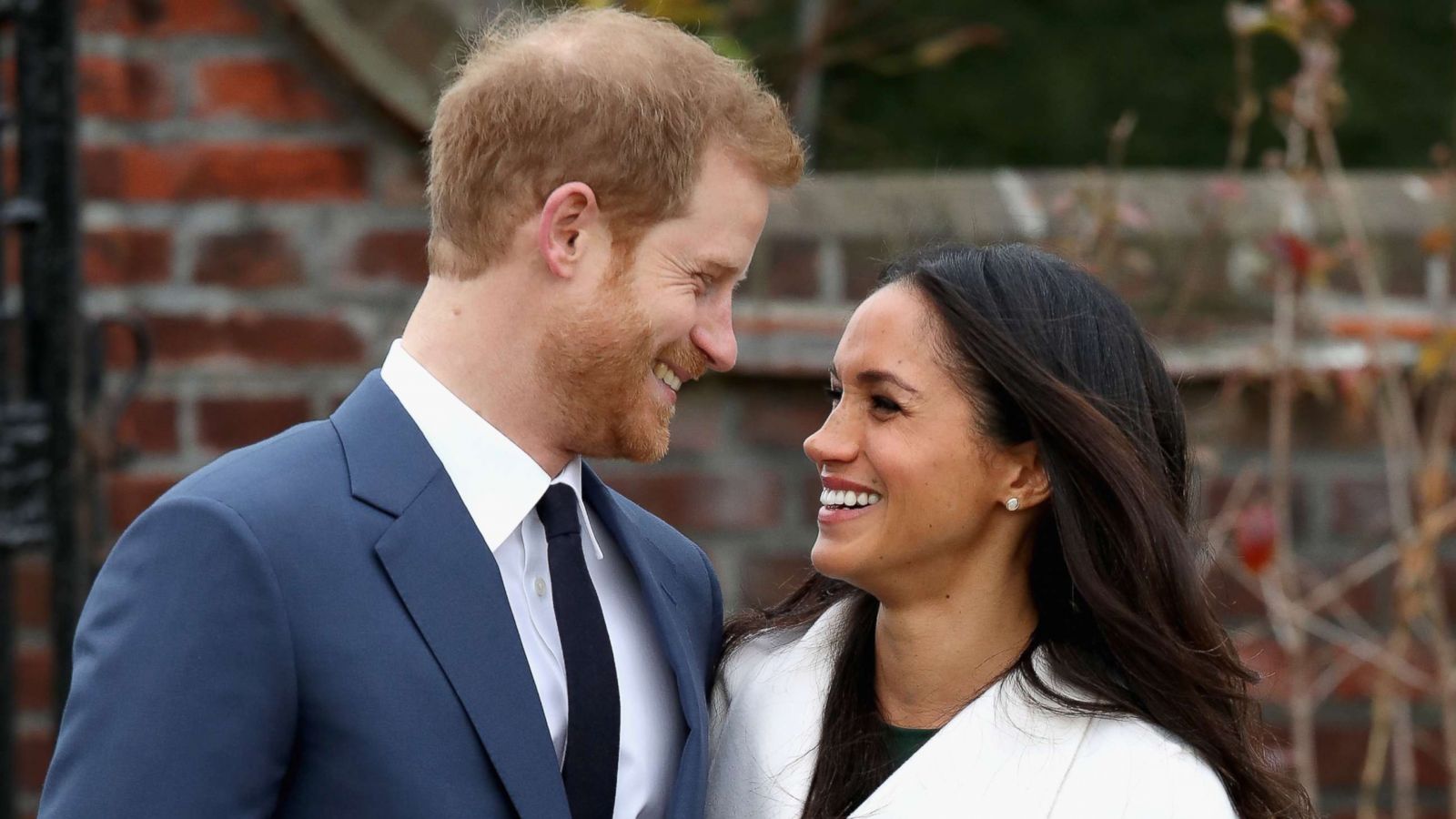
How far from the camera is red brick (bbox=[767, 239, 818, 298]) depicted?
12.1 feet

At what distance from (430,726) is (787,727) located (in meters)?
0.66

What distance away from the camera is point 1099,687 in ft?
8.09

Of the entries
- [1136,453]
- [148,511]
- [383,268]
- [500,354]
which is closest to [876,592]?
[1136,453]

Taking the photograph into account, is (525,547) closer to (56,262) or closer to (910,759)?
(910,759)

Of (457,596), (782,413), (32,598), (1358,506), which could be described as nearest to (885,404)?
(457,596)

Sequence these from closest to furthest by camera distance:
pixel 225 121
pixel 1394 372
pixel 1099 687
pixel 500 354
A: pixel 500 354, pixel 1099 687, pixel 225 121, pixel 1394 372

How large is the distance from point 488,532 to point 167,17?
5.21 ft

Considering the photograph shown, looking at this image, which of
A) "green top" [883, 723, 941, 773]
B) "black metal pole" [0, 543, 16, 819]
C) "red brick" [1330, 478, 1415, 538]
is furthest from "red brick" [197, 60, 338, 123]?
"red brick" [1330, 478, 1415, 538]

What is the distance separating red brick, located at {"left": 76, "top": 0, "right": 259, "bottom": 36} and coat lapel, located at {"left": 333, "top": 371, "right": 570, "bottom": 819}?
1442mm

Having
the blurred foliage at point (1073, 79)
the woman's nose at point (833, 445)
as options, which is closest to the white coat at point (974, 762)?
the woman's nose at point (833, 445)

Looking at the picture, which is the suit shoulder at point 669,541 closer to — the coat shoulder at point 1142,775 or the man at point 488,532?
the man at point 488,532

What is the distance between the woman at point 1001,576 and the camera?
2.43 meters

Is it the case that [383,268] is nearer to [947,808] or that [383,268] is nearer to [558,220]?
[558,220]

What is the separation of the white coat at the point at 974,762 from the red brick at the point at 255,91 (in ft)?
4.61
